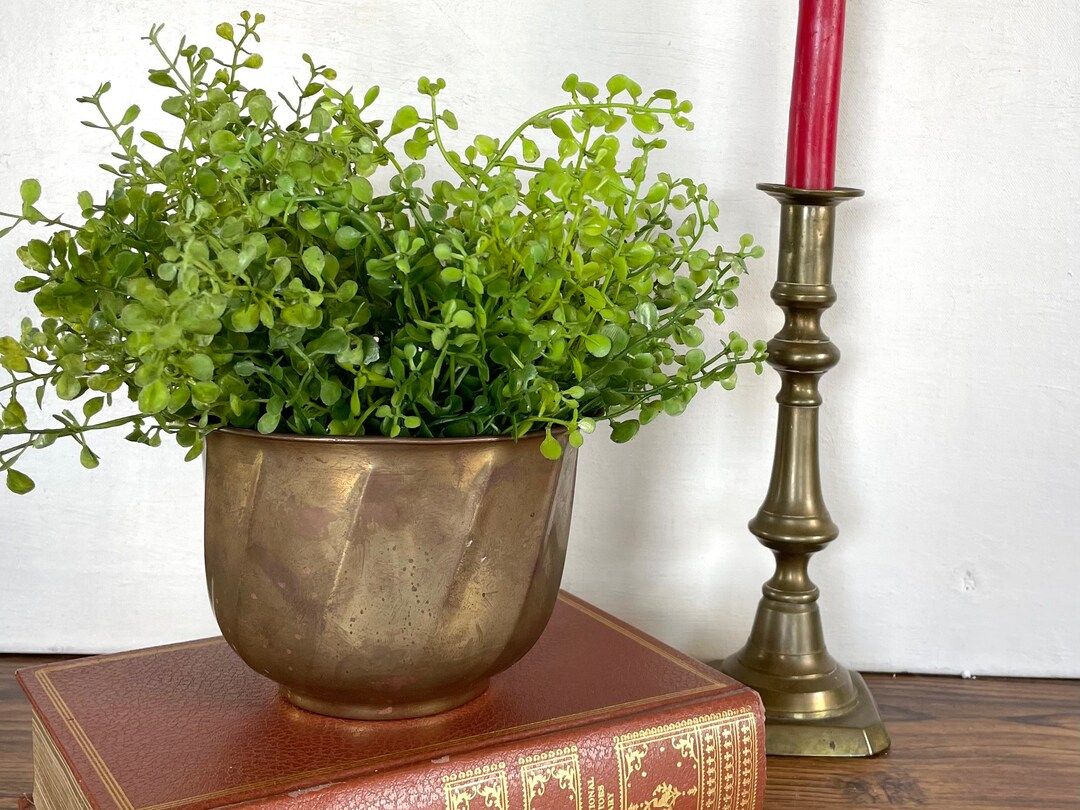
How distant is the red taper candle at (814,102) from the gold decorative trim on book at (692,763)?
1.23ft

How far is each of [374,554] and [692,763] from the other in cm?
22

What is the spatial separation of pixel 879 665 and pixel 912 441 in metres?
0.20

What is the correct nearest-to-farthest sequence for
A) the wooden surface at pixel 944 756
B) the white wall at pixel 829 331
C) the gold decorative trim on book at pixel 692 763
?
the gold decorative trim on book at pixel 692 763 → the wooden surface at pixel 944 756 → the white wall at pixel 829 331

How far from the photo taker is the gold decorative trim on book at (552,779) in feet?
1.82

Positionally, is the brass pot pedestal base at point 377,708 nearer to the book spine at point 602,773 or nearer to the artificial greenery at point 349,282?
the book spine at point 602,773

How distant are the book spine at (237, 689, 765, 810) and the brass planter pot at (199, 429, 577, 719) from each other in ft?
0.16

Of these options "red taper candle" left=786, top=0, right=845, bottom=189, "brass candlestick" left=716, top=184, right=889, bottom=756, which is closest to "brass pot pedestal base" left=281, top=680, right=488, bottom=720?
"brass candlestick" left=716, top=184, right=889, bottom=756

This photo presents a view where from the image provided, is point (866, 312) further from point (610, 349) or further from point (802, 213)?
point (610, 349)

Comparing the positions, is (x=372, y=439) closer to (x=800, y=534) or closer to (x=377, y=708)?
(x=377, y=708)

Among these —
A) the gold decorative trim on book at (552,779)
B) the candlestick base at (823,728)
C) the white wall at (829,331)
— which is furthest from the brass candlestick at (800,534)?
the gold decorative trim on book at (552,779)

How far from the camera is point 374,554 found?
1.71ft

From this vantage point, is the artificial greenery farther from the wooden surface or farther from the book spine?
the wooden surface

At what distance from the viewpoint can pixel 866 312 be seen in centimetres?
92

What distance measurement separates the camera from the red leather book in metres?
0.52
